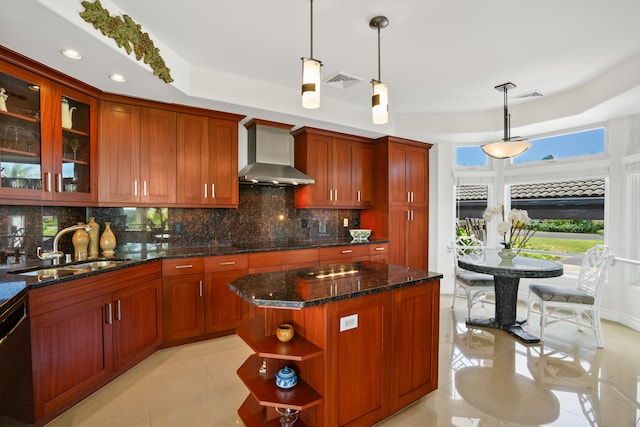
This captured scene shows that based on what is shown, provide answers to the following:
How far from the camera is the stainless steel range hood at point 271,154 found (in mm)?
3754

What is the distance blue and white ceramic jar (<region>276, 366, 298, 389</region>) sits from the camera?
1.72m

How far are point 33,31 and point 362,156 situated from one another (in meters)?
3.81

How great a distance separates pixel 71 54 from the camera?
2211mm

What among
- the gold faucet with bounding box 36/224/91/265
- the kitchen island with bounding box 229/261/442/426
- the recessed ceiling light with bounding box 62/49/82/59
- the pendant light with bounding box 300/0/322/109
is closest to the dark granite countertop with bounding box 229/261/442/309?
the kitchen island with bounding box 229/261/442/426

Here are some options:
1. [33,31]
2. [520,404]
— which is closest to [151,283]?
[33,31]

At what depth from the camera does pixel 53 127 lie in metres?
2.53

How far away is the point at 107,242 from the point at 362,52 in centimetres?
303

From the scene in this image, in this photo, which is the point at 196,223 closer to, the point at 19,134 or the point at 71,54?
the point at 19,134

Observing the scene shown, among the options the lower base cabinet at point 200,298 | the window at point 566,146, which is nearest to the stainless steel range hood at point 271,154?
the lower base cabinet at point 200,298

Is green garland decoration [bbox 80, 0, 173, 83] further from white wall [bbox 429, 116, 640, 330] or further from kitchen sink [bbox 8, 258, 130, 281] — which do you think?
white wall [bbox 429, 116, 640, 330]

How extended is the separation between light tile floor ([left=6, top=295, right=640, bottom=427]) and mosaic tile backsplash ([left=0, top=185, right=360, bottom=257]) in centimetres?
125

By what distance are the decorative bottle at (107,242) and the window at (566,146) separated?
5.58 m

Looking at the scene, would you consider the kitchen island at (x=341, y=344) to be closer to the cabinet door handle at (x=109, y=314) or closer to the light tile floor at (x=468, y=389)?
the light tile floor at (x=468, y=389)

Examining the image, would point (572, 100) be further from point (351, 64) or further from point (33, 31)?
point (33, 31)
